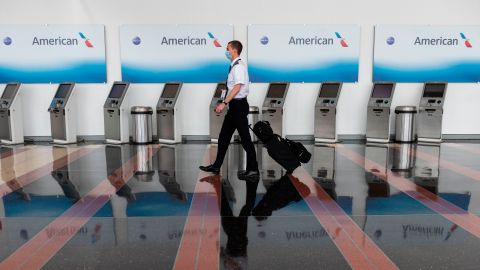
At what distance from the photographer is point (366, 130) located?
8508 millimetres

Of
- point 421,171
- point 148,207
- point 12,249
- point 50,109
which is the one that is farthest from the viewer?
point 50,109

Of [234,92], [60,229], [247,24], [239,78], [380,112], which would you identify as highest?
[247,24]

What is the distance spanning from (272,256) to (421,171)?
137 inches

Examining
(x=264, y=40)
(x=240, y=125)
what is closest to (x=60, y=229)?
(x=240, y=125)

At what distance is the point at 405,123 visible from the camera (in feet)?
27.3

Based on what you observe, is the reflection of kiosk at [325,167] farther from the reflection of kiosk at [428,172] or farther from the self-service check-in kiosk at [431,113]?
the self-service check-in kiosk at [431,113]

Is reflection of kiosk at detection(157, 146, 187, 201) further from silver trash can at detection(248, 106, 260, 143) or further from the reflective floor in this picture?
silver trash can at detection(248, 106, 260, 143)

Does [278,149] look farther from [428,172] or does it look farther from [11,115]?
[11,115]

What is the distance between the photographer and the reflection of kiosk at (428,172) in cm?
468

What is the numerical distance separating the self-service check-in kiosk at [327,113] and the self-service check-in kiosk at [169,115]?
288 cm

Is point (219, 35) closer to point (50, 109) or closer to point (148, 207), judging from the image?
point (50, 109)

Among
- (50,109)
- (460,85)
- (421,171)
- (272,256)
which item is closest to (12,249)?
Answer: (272,256)

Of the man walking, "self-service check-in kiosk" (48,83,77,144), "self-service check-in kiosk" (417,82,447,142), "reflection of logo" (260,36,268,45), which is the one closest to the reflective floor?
the man walking

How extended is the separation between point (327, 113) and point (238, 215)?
5.15 m
